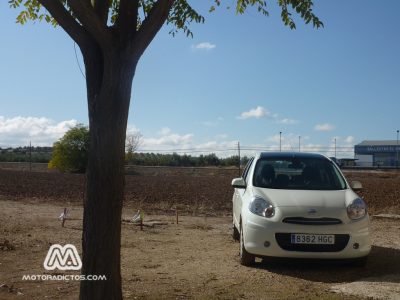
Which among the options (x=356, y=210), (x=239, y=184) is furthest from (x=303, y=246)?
(x=239, y=184)

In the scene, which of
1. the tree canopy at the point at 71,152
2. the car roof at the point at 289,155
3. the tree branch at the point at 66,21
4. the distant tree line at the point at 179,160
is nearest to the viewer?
the tree branch at the point at 66,21

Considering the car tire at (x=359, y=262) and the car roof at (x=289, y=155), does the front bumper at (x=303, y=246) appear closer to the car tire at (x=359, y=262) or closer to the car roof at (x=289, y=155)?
the car tire at (x=359, y=262)

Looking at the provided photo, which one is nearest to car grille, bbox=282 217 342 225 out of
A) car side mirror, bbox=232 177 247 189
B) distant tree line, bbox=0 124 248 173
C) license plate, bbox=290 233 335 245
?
license plate, bbox=290 233 335 245

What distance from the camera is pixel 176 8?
6.36 m

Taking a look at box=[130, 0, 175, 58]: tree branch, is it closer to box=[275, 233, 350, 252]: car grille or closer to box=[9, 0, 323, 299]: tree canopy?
box=[9, 0, 323, 299]: tree canopy

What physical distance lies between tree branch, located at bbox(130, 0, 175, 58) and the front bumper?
3337 mm

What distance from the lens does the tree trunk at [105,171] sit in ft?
14.4

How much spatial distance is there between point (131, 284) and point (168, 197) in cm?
1198

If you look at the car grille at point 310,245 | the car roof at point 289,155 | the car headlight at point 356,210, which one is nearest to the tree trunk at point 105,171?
the car grille at point 310,245

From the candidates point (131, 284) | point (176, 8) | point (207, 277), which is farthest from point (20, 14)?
point (207, 277)

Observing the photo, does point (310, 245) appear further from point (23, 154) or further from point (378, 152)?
point (378, 152)

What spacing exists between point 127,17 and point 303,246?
3.88 metres

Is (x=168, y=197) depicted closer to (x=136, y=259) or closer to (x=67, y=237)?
(x=67, y=237)

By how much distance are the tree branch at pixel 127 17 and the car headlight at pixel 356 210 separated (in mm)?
4036
